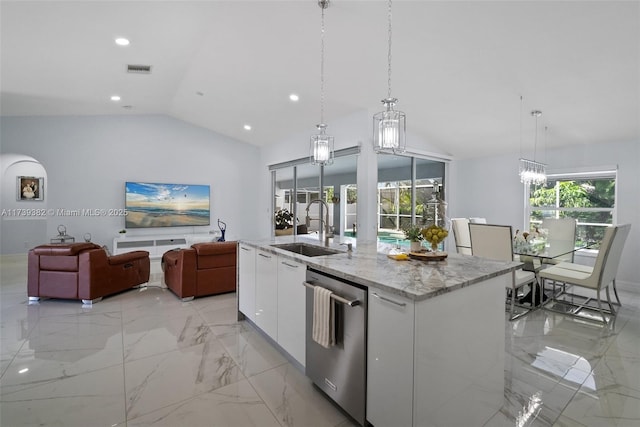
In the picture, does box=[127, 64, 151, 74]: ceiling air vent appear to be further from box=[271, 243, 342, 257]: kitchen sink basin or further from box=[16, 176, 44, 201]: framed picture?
box=[16, 176, 44, 201]: framed picture

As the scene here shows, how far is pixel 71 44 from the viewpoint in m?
3.59

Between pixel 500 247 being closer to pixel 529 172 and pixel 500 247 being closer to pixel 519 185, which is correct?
pixel 529 172

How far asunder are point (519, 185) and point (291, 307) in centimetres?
505

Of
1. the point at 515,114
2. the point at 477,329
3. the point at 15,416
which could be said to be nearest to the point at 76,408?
the point at 15,416

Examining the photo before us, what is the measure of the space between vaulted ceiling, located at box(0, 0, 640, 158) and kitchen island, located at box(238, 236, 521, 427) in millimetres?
2213

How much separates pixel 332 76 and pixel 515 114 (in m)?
2.55

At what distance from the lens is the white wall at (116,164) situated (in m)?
6.14

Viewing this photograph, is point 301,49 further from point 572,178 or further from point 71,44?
point 572,178

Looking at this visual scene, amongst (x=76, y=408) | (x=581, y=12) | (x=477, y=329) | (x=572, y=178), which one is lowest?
(x=76, y=408)

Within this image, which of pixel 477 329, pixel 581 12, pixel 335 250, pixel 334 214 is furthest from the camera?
pixel 334 214

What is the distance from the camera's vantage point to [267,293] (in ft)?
8.79

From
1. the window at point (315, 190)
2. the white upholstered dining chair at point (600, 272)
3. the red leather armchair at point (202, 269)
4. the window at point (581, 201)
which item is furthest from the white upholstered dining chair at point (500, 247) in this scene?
the red leather armchair at point (202, 269)

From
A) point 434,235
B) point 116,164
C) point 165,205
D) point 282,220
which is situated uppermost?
point 116,164

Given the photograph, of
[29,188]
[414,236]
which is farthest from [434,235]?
[29,188]
